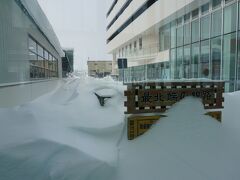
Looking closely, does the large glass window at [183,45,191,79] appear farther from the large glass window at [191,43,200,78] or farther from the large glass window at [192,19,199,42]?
the large glass window at [192,19,199,42]

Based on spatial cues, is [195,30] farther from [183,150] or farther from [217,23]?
[183,150]

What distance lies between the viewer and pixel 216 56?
50.7 ft

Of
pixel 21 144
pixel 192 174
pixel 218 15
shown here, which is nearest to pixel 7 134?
pixel 21 144

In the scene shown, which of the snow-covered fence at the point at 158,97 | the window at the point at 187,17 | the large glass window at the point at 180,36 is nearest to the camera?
the snow-covered fence at the point at 158,97

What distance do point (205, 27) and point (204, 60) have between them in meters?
2.37

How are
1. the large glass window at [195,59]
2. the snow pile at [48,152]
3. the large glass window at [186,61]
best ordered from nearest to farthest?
the snow pile at [48,152]
the large glass window at [195,59]
the large glass window at [186,61]

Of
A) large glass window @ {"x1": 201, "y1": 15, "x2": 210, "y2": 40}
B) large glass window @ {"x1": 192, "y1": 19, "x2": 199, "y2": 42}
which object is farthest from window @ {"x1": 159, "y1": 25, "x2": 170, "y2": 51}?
large glass window @ {"x1": 201, "y1": 15, "x2": 210, "y2": 40}

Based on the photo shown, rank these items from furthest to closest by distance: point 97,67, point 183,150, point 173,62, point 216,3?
point 97,67, point 173,62, point 216,3, point 183,150

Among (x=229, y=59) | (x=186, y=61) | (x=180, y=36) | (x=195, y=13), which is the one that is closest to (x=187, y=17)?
(x=195, y=13)

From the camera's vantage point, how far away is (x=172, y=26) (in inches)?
878

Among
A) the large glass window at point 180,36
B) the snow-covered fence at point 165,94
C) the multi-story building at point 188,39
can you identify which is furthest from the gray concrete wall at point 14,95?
the large glass window at point 180,36

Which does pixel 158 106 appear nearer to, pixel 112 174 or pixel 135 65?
pixel 112 174

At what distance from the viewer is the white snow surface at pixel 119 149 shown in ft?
10.1

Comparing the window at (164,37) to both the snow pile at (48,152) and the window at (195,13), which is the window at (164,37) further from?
the snow pile at (48,152)
